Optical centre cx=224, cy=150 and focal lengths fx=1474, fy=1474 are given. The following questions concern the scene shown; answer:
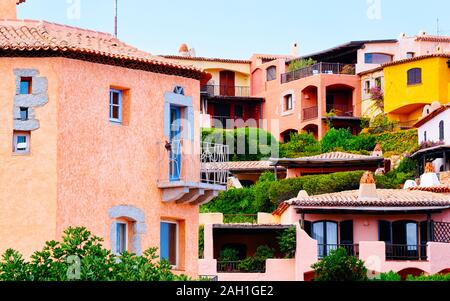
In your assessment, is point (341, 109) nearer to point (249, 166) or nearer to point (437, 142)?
point (249, 166)

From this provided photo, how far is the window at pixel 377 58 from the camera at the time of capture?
10194cm

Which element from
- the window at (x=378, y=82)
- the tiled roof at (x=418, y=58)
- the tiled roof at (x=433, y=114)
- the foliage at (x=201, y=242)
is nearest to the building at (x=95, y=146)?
the foliage at (x=201, y=242)

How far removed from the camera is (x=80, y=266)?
1313 inches

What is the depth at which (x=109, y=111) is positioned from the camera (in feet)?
132

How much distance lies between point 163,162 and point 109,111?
2.23 metres

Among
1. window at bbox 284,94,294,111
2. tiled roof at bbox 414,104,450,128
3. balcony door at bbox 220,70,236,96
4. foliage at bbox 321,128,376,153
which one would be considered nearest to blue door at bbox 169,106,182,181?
tiled roof at bbox 414,104,450,128

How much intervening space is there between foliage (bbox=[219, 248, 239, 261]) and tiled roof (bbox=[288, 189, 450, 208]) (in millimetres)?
3338

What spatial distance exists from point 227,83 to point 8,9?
62843 millimetres

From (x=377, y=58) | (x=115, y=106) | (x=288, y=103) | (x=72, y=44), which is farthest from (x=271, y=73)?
(x=72, y=44)

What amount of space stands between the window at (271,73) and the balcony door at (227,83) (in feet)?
9.86

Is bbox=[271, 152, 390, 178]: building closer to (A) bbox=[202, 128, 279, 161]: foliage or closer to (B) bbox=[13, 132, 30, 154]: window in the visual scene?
(A) bbox=[202, 128, 279, 161]: foliage

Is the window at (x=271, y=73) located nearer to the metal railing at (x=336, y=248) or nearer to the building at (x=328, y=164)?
the building at (x=328, y=164)
